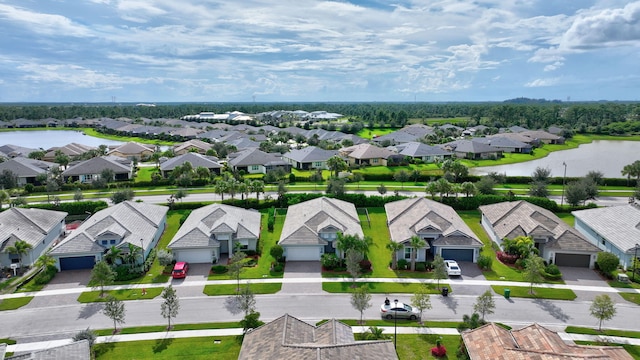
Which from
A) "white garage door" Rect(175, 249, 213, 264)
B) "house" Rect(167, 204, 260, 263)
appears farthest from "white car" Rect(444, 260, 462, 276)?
"white garage door" Rect(175, 249, 213, 264)

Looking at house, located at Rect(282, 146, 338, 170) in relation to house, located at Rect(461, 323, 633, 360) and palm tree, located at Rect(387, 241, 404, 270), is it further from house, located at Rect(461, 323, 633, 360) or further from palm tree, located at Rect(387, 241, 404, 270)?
house, located at Rect(461, 323, 633, 360)

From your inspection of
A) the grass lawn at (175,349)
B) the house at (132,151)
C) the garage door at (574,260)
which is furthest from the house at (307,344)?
the house at (132,151)

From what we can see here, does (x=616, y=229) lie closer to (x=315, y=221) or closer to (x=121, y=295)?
(x=315, y=221)

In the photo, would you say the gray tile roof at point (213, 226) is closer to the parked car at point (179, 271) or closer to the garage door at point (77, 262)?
the parked car at point (179, 271)

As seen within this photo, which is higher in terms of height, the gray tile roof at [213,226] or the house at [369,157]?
the house at [369,157]

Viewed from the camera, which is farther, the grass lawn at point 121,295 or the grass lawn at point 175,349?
the grass lawn at point 121,295

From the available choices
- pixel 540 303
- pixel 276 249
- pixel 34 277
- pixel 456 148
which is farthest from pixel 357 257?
pixel 456 148

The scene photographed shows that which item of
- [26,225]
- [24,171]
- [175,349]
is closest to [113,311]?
[175,349]

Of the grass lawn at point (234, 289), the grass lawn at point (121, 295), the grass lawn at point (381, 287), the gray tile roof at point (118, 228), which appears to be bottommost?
the grass lawn at point (121, 295)
